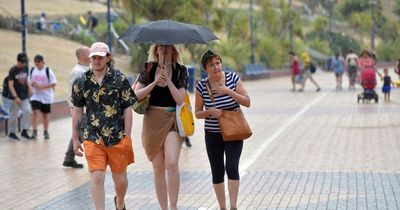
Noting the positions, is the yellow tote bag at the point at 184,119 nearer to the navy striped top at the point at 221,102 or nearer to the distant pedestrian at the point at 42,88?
the navy striped top at the point at 221,102

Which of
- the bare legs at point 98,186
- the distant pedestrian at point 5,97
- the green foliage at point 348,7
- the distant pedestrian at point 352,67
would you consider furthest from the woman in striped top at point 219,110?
the green foliage at point 348,7

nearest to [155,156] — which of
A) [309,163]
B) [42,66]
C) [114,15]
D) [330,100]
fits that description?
[309,163]

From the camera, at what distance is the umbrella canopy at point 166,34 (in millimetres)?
9016

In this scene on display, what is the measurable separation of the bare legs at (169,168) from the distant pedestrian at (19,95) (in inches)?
363

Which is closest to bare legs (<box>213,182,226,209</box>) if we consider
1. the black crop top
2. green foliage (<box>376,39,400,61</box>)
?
the black crop top

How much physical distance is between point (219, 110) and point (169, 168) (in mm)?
772

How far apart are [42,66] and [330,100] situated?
44.6 feet

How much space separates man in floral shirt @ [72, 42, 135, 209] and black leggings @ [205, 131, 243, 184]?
1.05 meters

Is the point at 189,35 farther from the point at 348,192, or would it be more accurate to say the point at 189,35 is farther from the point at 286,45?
the point at 286,45

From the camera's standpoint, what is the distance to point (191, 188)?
11617mm

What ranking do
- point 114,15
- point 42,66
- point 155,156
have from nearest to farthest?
1. point 155,156
2. point 42,66
3. point 114,15

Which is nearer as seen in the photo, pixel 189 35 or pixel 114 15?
pixel 189 35

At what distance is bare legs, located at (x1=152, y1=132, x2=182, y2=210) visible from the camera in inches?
360

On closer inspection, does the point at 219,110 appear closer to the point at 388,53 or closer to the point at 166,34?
the point at 166,34
